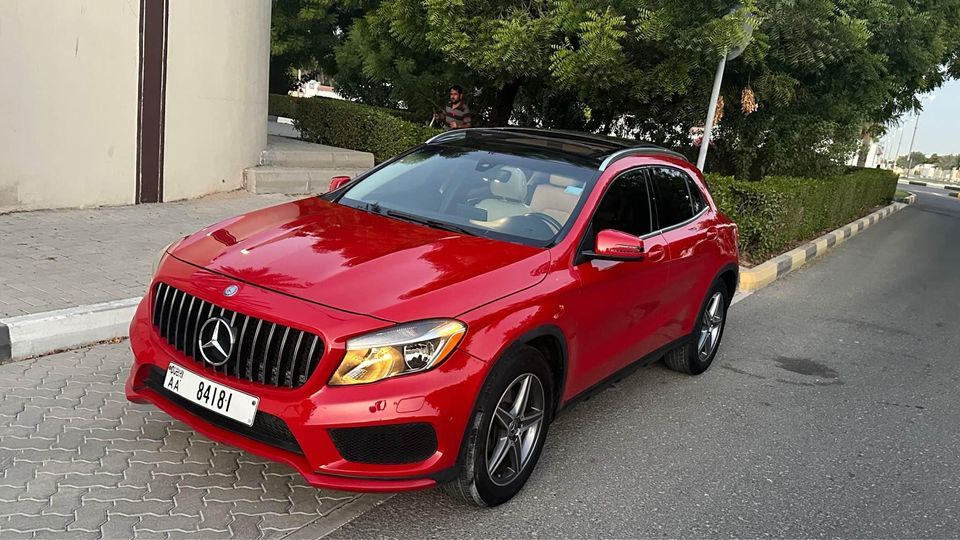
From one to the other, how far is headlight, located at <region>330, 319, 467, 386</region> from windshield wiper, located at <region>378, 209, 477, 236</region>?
953 millimetres

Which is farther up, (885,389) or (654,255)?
(654,255)

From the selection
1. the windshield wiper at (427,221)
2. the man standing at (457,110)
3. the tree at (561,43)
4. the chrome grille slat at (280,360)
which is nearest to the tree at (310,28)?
the tree at (561,43)

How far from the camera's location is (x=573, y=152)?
4.58 m

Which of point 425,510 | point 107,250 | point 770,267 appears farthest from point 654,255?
point 770,267

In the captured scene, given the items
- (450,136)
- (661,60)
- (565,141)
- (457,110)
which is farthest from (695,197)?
(457,110)

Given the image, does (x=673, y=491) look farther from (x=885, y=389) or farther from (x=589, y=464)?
(x=885, y=389)

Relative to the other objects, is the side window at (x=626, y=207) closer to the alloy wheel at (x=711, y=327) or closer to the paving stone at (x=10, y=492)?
the alloy wheel at (x=711, y=327)

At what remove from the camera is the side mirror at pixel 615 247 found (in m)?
3.88

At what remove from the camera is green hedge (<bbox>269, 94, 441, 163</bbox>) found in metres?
12.9

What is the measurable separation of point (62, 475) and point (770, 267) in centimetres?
833

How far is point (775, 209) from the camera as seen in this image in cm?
1012

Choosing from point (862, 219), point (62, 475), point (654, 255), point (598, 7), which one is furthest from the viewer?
point (862, 219)

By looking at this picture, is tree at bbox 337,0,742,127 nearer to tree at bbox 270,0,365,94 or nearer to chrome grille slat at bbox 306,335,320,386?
tree at bbox 270,0,365,94

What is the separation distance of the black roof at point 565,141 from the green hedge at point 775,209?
5257 mm
